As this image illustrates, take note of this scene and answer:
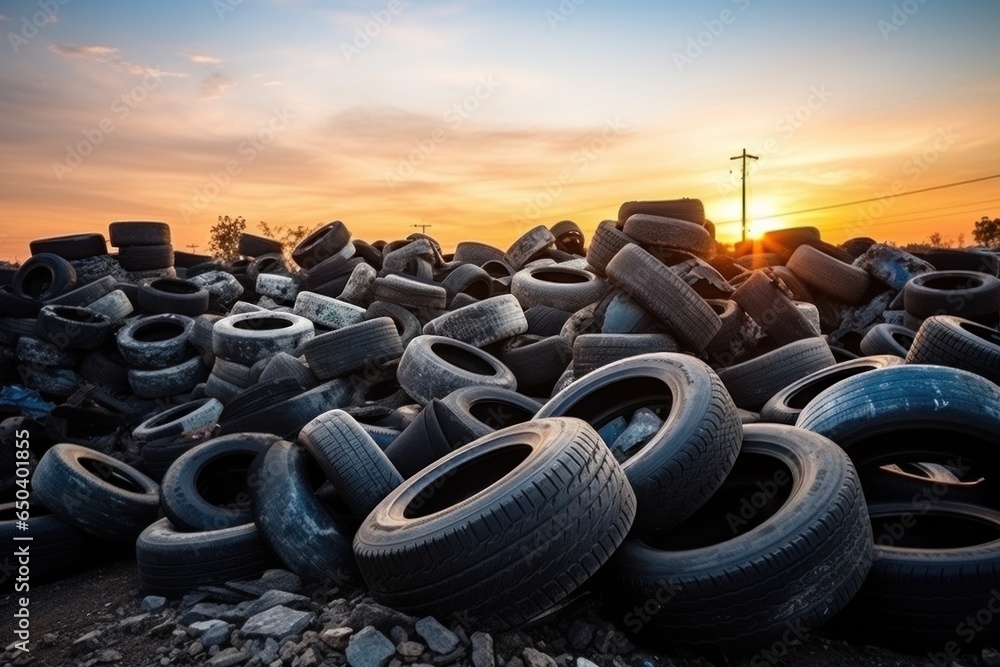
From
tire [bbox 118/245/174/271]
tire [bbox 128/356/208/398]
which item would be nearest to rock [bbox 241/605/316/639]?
tire [bbox 128/356/208/398]

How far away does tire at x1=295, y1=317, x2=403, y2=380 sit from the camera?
7.49 metres

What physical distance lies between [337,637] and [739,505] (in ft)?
9.03

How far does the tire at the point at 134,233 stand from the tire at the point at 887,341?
13944mm

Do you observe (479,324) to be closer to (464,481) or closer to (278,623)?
(464,481)

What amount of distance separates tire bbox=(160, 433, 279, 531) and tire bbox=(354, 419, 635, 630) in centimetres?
195

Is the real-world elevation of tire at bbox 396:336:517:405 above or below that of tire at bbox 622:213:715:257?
below

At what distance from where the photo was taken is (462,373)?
6.82 meters

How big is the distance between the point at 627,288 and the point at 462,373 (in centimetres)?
205

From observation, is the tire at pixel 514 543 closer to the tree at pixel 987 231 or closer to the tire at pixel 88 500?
the tire at pixel 88 500

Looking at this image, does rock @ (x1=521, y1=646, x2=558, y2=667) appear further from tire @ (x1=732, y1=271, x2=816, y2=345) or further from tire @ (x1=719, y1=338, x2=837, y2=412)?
tire @ (x1=732, y1=271, x2=816, y2=345)

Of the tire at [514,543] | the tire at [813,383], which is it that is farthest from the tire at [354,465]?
the tire at [813,383]

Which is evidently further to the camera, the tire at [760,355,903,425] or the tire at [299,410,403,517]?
the tire at [760,355,903,425]

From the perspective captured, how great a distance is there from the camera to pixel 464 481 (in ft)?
14.0

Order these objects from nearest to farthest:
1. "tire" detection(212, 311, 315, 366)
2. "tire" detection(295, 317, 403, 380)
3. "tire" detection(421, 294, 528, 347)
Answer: "tire" detection(295, 317, 403, 380) → "tire" detection(421, 294, 528, 347) → "tire" detection(212, 311, 315, 366)
